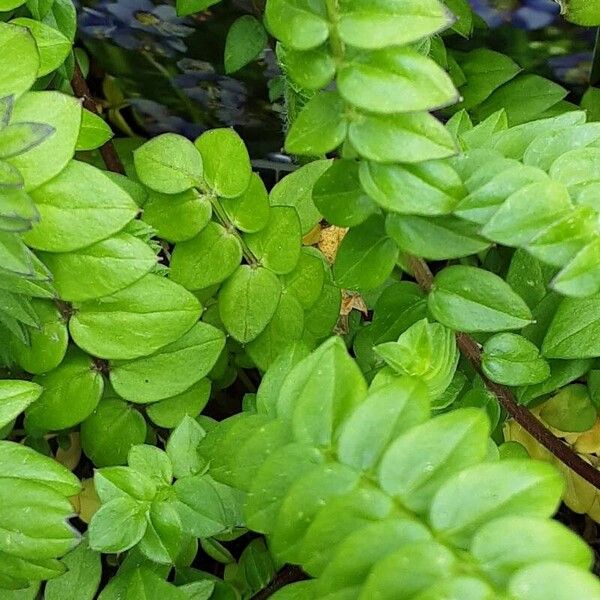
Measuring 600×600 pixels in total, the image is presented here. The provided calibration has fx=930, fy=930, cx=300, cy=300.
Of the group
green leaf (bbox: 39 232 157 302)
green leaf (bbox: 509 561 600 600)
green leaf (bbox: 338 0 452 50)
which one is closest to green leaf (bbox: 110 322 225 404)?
green leaf (bbox: 39 232 157 302)

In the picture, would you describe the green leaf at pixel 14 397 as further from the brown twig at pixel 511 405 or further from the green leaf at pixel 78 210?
the brown twig at pixel 511 405

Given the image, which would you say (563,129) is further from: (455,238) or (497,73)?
(497,73)

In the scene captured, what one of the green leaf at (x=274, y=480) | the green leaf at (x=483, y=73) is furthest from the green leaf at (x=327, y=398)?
the green leaf at (x=483, y=73)

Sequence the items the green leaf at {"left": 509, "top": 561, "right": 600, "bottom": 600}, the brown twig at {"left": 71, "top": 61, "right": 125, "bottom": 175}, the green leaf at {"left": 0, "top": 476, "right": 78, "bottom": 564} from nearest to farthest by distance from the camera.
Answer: the green leaf at {"left": 509, "top": 561, "right": 600, "bottom": 600}, the green leaf at {"left": 0, "top": 476, "right": 78, "bottom": 564}, the brown twig at {"left": 71, "top": 61, "right": 125, "bottom": 175}

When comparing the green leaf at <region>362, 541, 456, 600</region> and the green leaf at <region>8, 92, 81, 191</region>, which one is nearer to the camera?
the green leaf at <region>362, 541, 456, 600</region>

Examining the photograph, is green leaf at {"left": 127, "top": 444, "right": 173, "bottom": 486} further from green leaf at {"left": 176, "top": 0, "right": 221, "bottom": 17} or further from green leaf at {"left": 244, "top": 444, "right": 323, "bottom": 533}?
green leaf at {"left": 176, "top": 0, "right": 221, "bottom": 17}

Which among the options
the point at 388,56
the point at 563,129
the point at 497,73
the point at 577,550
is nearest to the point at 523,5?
the point at 497,73

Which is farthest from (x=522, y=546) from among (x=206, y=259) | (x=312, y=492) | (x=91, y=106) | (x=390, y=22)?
(x=91, y=106)
